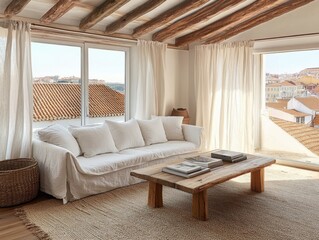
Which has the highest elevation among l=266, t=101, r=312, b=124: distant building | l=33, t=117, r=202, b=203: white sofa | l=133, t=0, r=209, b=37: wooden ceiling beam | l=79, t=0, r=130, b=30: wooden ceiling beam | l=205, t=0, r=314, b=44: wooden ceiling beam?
l=205, t=0, r=314, b=44: wooden ceiling beam

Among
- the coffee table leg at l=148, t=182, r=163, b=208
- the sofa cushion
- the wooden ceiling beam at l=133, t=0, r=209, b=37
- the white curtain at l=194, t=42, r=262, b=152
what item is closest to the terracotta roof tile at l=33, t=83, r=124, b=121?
the sofa cushion

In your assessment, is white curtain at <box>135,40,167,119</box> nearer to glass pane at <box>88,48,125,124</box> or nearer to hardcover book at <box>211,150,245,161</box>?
glass pane at <box>88,48,125,124</box>

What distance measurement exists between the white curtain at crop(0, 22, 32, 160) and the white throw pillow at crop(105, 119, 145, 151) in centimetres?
111

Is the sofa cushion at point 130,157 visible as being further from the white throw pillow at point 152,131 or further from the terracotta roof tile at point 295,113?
the terracotta roof tile at point 295,113

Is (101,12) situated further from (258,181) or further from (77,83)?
(258,181)

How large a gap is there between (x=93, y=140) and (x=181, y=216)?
155 cm

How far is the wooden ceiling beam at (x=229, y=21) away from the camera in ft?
13.8

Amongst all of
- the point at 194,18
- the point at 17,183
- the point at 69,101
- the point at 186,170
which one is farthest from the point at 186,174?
the point at 194,18

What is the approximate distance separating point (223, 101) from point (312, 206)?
8.42 ft

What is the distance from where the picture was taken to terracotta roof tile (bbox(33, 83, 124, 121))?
405 cm

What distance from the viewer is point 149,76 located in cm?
499

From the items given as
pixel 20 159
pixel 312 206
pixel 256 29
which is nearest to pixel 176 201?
pixel 312 206

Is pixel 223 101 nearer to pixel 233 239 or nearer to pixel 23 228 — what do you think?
pixel 233 239

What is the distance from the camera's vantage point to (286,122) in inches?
207
